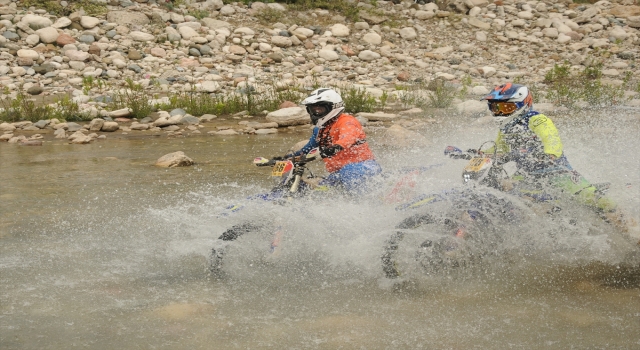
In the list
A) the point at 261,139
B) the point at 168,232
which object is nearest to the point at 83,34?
the point at 261,139

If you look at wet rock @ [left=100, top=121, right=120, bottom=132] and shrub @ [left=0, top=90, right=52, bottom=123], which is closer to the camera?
wet rock @ [left=100, top=121, right=120, bottom=132]

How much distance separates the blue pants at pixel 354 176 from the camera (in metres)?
6.75

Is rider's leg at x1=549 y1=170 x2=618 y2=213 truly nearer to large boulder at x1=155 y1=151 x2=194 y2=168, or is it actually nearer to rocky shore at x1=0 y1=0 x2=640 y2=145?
large boulder at x1=155 y1=151 x2=194 y2=168

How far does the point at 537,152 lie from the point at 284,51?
13501 mm

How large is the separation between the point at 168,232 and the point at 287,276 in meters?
1.92

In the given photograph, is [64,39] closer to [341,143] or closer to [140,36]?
[140,36]

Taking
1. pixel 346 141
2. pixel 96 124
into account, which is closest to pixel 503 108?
pixel 346 141

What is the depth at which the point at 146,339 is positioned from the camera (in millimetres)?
4992

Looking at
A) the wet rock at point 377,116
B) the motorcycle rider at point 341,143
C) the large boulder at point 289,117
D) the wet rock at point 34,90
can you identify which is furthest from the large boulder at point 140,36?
the motorcycle rider at point 341,143

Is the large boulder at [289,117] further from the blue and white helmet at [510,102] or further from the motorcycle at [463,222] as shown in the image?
the motorcycle at [463,222]

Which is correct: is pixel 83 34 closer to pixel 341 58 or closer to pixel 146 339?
pixel 341 58

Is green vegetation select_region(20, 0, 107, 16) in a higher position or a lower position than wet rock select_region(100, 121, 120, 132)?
higher

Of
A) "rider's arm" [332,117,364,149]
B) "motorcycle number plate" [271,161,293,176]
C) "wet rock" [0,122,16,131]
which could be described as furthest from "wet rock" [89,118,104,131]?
"motorcycle number plate" [271,161,293,176]

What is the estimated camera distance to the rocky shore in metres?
14.7
